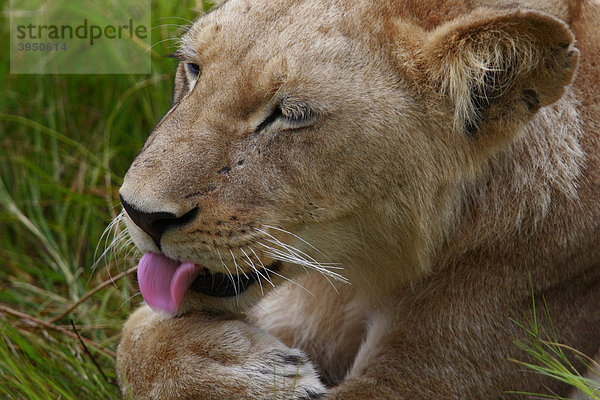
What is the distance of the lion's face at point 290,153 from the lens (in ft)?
8.80

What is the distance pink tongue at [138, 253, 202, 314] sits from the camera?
2.77 m

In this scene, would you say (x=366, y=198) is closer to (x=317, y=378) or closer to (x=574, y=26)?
(x=317, y=378)

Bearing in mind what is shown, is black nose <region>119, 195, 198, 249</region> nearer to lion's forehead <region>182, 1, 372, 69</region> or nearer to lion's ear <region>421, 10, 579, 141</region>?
lion's forehead <region>182, 1, 372, 69</region>

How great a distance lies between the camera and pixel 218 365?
287 cm

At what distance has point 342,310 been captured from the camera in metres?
3.44

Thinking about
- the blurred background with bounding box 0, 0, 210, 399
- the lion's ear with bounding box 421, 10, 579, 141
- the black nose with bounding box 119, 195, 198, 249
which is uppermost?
the lion's ear with bounding box 421, 10, 579, 141

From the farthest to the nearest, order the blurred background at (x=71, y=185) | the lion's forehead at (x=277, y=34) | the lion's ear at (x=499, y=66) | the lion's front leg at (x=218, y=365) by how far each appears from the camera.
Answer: the blurred background at (x=71, y=185) → the lion's front leg at (x=218, y=365) → the lion's forehead at (x=277, y=34) → the lion's ear at (x=499, y=66)

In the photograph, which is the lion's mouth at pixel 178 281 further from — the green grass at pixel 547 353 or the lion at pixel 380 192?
the green grass at pixel 547 353

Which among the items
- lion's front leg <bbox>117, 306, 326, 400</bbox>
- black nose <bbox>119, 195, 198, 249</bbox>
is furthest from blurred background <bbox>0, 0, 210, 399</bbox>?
black nose <bbox>119, 195, 198, 249</bbox>

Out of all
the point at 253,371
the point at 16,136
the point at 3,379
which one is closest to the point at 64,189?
the point at 16,136

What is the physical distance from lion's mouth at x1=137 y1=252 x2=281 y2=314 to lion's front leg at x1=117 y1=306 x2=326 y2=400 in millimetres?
112

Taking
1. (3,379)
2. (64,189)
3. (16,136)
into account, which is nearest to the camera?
(3,379)

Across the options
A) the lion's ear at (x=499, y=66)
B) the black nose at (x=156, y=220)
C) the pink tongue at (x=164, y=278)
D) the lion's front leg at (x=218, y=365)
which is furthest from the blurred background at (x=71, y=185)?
the lion's ear at (x=499, y=66)

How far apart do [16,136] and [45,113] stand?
0.21 metres
